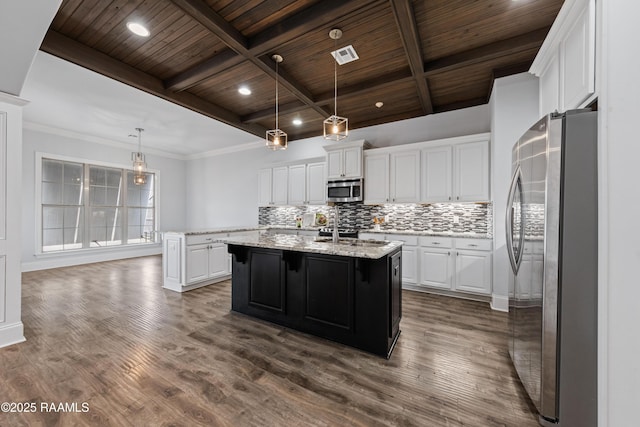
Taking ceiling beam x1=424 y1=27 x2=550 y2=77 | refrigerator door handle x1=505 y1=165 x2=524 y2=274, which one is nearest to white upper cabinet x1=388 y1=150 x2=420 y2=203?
ceiling beam x1=424 y1=27 x2=550 y2=77

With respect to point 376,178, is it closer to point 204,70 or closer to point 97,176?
point 204,70

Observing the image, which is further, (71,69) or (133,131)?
(133,131)

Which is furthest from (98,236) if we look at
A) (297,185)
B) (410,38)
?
(410,38)

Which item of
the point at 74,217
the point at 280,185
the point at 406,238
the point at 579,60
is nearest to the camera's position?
the point at 579,60

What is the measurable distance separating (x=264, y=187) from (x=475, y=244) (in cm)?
462

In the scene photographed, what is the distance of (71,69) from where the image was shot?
3.25 m

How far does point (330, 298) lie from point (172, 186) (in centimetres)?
739

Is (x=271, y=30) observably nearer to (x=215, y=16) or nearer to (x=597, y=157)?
(x=215, y=16)

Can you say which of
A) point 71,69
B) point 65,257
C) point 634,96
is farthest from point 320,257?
point 65,257

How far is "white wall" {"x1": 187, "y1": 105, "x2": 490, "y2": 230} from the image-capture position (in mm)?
4520

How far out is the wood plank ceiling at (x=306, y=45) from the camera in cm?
237

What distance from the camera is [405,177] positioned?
14.8 feet

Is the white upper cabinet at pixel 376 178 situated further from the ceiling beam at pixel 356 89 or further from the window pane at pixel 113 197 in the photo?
the window pane at pixel 113 197

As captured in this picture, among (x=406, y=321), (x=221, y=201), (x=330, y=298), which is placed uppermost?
(x=221, y=201)
